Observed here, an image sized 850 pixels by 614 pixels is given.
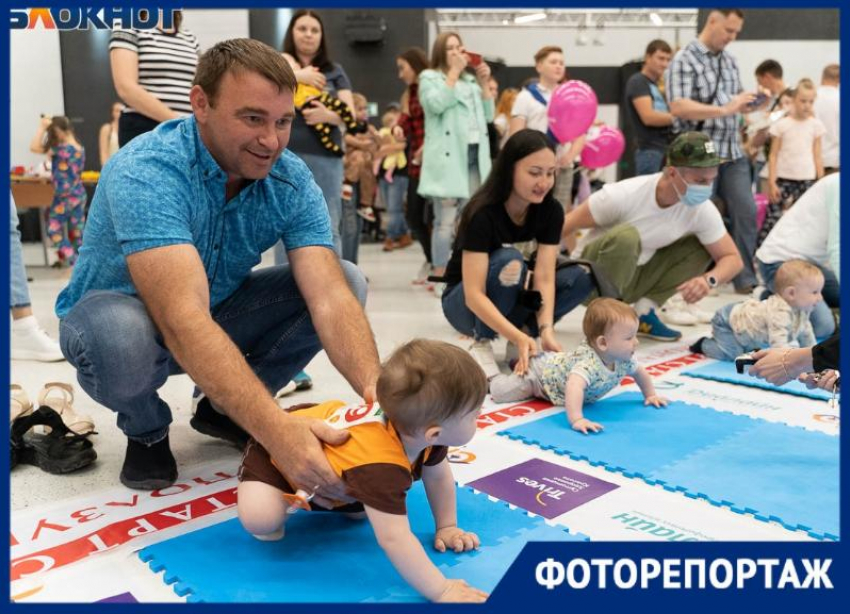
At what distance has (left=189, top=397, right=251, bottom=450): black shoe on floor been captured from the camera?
6.65ft

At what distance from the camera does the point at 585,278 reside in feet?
9.79

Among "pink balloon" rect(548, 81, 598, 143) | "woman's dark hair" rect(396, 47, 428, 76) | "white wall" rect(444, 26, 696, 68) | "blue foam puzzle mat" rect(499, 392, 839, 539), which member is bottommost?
"blue foam puzzle mat" rect(499, 392, 839, 539)

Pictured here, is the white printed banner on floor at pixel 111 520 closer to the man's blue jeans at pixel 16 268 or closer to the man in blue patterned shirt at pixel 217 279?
the man in blue patterned shirt at pixel 217 279

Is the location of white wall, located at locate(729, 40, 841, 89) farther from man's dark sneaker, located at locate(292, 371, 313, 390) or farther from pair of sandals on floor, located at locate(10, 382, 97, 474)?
pair of sandals on floor, located at locate(10, 382, 97, 474)

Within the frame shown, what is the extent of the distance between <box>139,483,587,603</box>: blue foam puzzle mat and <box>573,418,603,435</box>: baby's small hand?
60cm

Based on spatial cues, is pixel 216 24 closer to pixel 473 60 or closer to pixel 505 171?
pixel 473 60

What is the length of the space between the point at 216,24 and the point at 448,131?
24.8 feet

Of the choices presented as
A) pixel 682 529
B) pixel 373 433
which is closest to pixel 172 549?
pixel 373 433

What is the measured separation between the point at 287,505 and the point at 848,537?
42.4 inches

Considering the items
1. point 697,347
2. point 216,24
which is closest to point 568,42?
point 216,24

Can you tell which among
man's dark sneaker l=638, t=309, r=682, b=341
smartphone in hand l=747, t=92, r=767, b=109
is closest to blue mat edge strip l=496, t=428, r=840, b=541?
man's dark sneaker l=638, t=309, r=682, b=341

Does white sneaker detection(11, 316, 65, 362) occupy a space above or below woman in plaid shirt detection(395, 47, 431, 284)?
below

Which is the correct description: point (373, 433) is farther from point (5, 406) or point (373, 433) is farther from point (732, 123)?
point (732, 123)

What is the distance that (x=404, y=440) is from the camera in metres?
1.36
